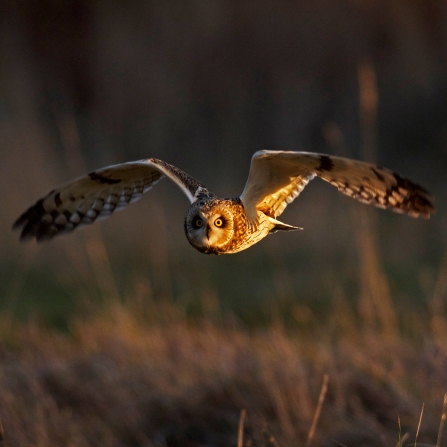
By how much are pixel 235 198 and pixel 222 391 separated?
1952 mm

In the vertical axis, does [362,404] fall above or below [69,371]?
below

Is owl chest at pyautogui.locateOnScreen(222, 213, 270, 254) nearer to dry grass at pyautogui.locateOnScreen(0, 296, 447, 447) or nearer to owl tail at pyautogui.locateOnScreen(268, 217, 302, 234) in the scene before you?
owl tail at pyautogui.locateOnScreen(268, 217, 302, 234)

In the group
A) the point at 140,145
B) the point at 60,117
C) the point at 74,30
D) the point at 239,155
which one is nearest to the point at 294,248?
the point at 239,155

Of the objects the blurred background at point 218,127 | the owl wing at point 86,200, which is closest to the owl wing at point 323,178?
the owl wing at point 86,200

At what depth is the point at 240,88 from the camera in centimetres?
1484

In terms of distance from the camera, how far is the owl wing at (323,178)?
95.2 inches

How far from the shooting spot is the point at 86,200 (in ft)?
10.3

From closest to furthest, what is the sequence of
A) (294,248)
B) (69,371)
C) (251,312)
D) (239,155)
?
(69,371) < (251,312) < (294,248) < (239,155)

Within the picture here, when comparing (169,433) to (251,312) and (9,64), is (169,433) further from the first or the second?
(9,64)

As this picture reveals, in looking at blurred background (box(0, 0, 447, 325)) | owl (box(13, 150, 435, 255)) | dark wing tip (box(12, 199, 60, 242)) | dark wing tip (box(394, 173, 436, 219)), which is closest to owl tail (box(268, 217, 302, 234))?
owl (box(13, 150, 435, 255))

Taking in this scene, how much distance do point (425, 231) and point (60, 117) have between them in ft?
19.3

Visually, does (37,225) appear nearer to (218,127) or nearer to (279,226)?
(279,226)

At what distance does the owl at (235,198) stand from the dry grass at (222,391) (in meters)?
1.12

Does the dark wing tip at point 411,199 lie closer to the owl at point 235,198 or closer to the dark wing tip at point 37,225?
the owl at point 235,198
